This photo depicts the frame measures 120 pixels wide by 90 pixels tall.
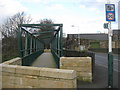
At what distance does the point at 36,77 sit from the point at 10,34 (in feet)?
106

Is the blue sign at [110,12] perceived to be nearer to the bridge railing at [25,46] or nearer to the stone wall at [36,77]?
the stone wall at [36,77]

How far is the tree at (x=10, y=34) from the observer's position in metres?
22.6

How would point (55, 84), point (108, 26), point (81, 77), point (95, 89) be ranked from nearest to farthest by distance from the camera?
point (55, 84)
point (95, 89)
point (108, 26)
point (81, 77)

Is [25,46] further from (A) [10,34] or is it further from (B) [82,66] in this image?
(A) [10,34]

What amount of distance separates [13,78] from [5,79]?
36 cm

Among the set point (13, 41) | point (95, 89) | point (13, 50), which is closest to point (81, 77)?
point (95, 89)

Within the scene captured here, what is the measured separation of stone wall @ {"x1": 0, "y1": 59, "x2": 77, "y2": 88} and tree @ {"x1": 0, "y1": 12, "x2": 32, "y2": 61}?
9.08 meters

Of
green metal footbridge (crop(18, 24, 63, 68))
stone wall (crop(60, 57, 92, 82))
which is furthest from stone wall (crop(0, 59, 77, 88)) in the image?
green metal footbridge (crop(18, 24, 63, 68))

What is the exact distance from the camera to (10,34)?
119ft

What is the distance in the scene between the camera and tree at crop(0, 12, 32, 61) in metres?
22.6

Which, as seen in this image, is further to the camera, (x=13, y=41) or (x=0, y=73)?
(x=13, y=41)

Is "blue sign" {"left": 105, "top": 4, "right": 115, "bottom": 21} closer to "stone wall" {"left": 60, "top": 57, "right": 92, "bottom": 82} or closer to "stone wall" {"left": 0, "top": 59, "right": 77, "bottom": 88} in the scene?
"stone wall" {"left": 60, "top": 57, "right": 92, "bottom": 82}

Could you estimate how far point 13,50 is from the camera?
931 inches

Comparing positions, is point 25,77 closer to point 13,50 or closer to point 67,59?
point 67,59
